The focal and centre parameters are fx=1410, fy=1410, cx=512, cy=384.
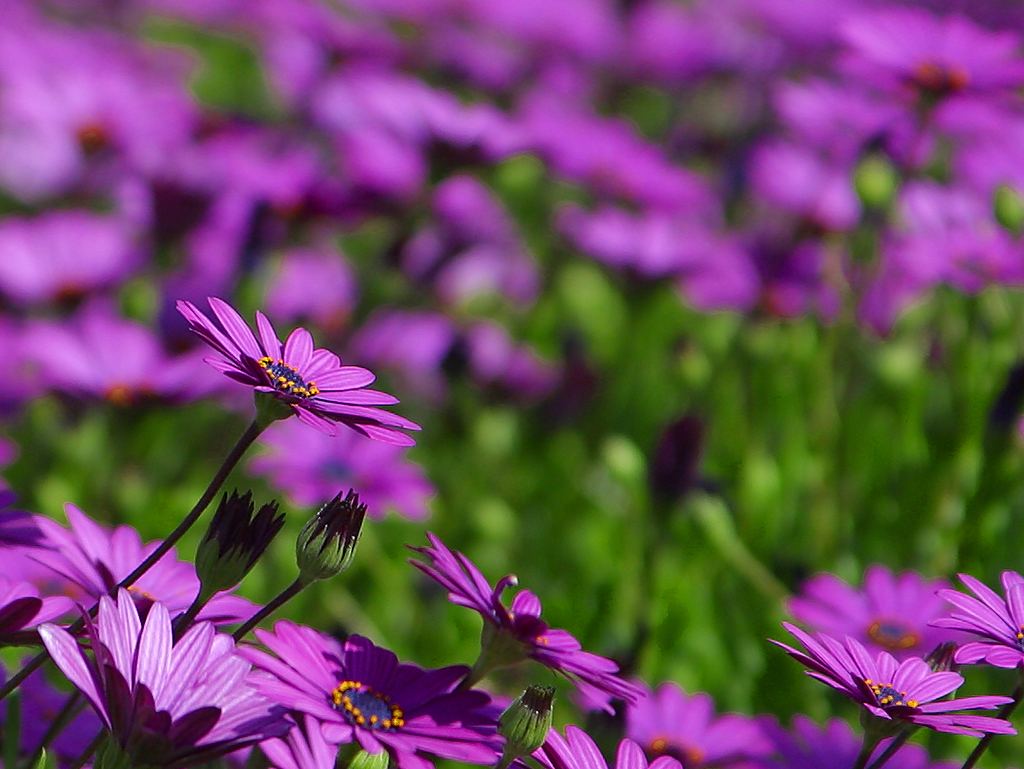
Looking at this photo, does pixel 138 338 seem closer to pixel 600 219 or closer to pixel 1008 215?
pixel 600 219

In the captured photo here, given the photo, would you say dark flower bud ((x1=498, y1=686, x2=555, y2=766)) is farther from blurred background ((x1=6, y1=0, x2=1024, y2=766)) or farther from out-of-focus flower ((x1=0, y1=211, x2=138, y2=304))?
out-of-focus flower ((x1=0, y1=211, x2=138, y2=304))

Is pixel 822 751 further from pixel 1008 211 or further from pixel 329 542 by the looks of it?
pixel 1008 211

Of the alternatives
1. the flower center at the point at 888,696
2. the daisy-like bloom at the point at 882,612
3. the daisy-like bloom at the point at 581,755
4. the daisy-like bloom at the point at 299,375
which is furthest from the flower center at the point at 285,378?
the daisy-like bloom at the point at 882,612

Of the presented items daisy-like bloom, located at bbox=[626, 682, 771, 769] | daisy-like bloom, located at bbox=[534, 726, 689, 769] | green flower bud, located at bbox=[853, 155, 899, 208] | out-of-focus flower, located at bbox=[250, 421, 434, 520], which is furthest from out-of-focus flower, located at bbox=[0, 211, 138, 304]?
daisy-like bloom, located at bbox=[534, 726, 689, 769]

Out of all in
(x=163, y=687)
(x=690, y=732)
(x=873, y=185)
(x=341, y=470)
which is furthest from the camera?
(x=873, y=185)

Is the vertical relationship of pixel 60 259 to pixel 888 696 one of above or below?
below

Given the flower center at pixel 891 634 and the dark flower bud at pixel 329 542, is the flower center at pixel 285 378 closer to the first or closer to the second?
the dark flower bud at pixel 329 542

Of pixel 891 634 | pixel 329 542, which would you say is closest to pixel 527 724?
pixel 329 542
